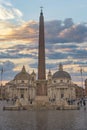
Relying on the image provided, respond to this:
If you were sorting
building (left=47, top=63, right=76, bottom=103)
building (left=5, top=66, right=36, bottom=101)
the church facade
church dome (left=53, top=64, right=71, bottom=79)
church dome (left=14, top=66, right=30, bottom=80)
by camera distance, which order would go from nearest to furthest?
building (left=47, top=63, right=76, bottom=103), the church facade, building (left=5, top=66, right=36, bottom=101), church dome (left=53, top=64, right=71, bottom=79), church dome (left=14, top=66, right=30, bottom=80)

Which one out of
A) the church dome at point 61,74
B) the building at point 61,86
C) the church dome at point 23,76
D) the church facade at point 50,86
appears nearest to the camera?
the building at point 61,86

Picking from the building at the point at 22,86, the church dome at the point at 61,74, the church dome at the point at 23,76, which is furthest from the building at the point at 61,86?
the church dome at the point at 23,76

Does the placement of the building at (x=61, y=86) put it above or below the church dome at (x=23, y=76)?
below

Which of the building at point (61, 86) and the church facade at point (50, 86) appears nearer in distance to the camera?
the building at point (61, 86)

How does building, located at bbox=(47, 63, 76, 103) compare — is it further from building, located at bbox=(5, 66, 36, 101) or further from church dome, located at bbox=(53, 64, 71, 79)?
building, located at bbox=(5, 66, 36, 101)

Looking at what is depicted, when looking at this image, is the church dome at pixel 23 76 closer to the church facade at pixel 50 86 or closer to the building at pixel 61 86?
the church facade at pixel 50 86

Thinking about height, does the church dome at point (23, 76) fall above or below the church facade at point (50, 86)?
above

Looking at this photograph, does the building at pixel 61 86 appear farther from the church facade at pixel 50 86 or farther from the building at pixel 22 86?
the building at pixel 22 86

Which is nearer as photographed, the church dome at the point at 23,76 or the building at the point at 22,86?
the building at the point at 22,86

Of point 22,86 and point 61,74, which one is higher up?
point 61,74

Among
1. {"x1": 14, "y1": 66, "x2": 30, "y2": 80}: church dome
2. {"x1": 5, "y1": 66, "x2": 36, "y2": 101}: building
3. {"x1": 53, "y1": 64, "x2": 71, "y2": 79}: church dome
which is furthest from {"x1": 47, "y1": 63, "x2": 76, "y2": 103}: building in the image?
{"x1": 14, "y1": 66, "x2": 30, "y2": 80}: church dome

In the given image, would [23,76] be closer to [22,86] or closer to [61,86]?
[22,86]

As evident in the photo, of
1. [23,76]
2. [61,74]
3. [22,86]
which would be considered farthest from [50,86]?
[23,76]

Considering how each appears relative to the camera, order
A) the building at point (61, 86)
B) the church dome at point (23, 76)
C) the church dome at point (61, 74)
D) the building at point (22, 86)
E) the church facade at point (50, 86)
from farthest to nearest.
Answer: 1. the church dome at point (23, 76)
2. the church dome at point (61, 74)
3. the building at point (22, 86)
4. the church facade at point (50, 86)
5. the building at point (61, 86)
